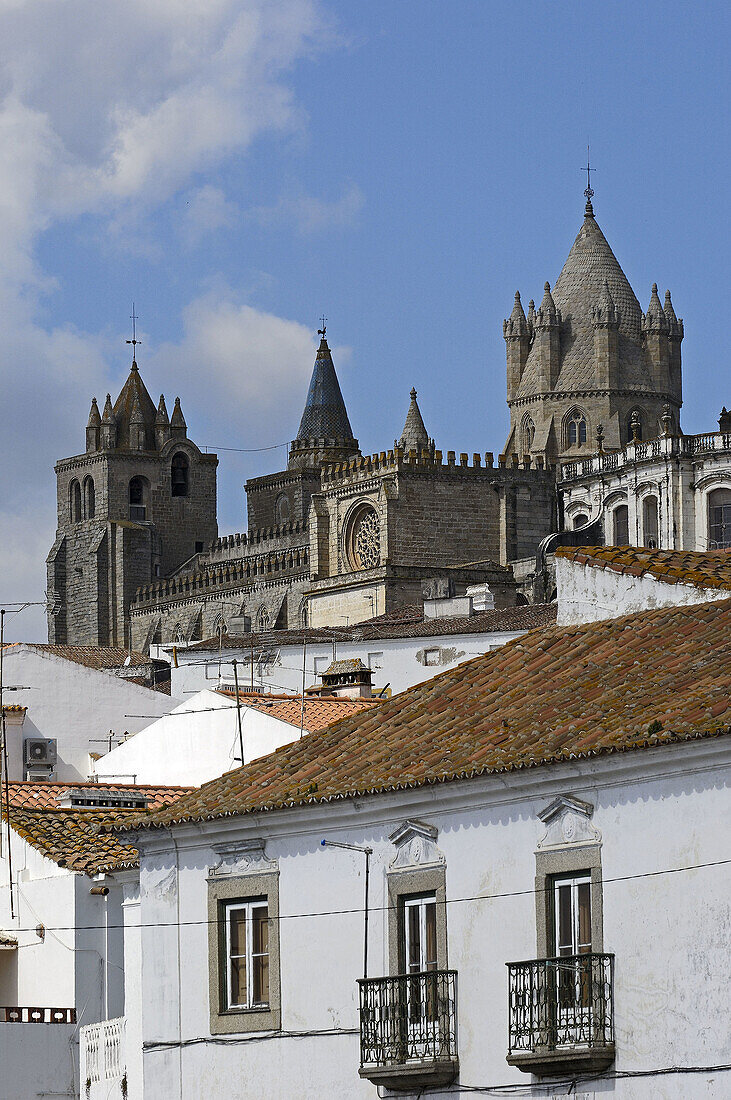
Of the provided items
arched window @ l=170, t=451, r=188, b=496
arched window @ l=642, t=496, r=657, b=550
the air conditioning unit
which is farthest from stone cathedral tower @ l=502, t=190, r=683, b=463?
the air conditioning unit

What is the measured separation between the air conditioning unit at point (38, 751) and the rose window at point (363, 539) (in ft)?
206

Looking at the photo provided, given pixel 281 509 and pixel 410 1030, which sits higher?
pixel 281 509

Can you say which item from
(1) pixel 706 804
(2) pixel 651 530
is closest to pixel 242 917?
(1) pixel 706 804

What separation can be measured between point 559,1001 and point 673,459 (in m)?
83.6

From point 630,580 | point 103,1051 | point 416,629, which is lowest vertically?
point 103,1051

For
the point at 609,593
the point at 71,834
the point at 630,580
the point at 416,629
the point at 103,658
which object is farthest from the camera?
the point at 103,658

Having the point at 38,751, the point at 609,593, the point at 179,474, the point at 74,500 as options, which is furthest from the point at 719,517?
the point at 609,593

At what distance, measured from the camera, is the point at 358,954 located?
21922mm

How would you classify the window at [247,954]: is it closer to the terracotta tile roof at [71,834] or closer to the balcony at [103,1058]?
the balcony at [103,1058]

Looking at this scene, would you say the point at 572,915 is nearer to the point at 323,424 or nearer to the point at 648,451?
the point at 648,451

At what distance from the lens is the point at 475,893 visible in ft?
68.6

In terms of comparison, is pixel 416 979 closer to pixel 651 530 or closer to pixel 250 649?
pixel 250 649

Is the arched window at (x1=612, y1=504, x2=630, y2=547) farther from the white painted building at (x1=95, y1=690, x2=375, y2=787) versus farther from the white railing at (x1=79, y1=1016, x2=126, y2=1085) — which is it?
→ the white railing at (x1=79, y1=1016, x2=126, y2=1085)

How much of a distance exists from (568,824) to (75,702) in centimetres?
2575
